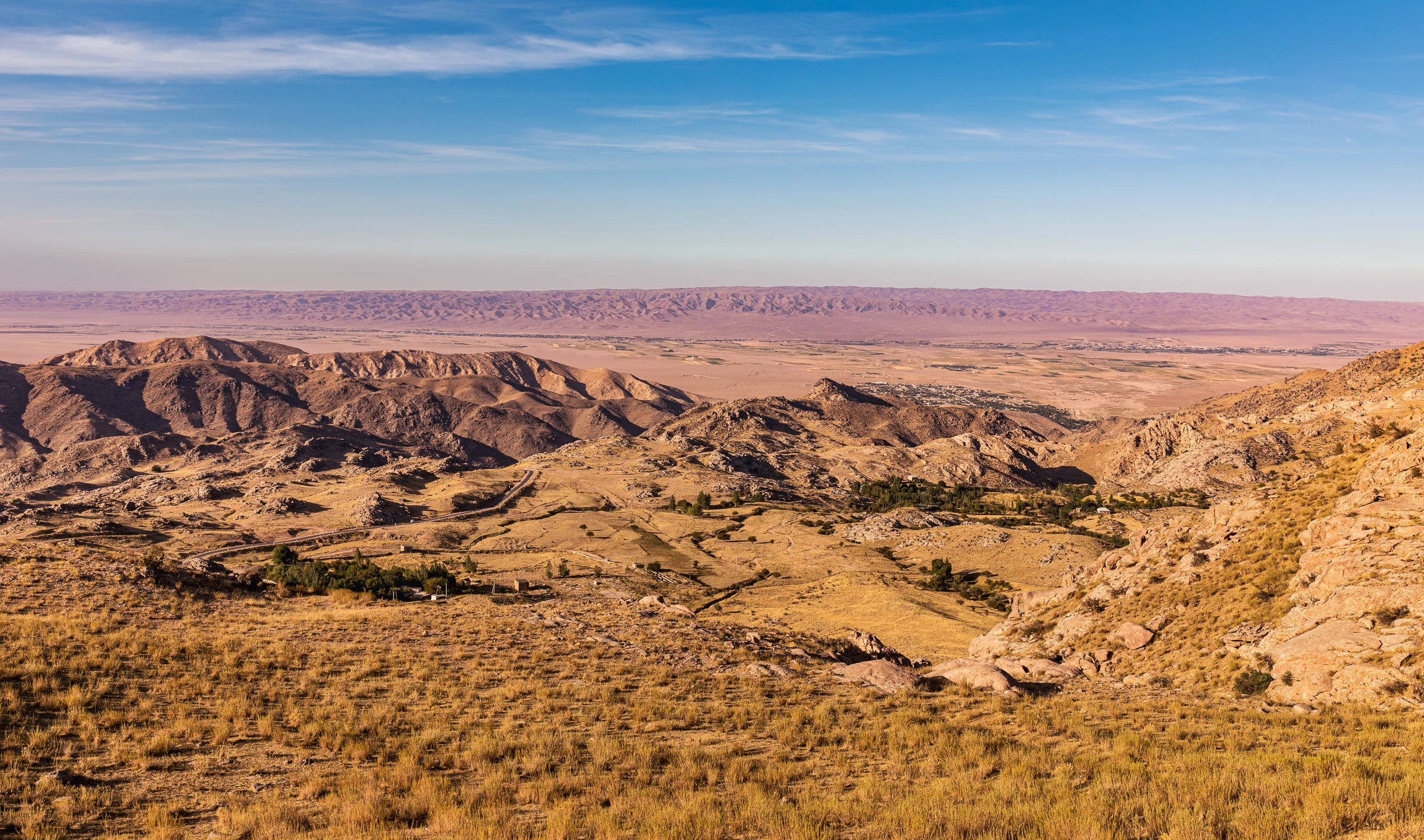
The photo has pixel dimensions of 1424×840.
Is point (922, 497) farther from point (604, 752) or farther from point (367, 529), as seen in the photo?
point (604, 752)

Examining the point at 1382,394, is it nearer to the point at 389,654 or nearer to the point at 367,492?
the point at 389,654

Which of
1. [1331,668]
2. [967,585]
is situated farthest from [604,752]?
[967,585]

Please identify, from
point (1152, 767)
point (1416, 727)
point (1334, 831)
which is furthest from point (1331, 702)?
point (1334, 831)

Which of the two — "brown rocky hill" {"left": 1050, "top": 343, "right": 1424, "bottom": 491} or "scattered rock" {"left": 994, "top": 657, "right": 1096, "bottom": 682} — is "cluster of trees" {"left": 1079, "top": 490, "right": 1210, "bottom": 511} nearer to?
"brown rocky hill" {"left": 1050, "top": 343, "right": 1424, "bottom": 491}

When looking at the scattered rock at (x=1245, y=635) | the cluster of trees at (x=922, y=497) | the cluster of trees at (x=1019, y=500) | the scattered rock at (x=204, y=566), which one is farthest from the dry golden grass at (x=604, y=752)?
the cluster of trees at (x=922, y=497)

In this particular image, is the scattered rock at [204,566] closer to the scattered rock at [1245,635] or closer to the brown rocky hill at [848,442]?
the scattered rock at [1245,635]

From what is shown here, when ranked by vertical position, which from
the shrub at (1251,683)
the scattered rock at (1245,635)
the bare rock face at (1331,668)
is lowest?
the shrub at (1251,683)

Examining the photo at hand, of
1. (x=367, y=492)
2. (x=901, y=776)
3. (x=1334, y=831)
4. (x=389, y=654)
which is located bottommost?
(x=367, y=492)
